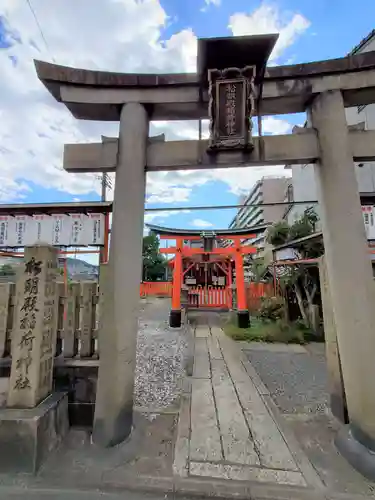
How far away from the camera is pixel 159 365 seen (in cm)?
582

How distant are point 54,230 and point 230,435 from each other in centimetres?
607

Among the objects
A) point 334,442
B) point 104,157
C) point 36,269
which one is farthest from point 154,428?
point 104,157

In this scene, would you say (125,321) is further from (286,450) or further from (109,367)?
(286,450)

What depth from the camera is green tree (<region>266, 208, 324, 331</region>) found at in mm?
8394

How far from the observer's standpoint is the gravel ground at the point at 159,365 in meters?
4.10

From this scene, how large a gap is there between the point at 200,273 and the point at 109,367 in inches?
624

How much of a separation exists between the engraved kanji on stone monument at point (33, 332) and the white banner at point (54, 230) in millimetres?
3714

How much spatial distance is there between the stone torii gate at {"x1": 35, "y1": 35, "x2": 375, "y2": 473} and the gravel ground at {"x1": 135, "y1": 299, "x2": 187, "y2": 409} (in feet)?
4.34

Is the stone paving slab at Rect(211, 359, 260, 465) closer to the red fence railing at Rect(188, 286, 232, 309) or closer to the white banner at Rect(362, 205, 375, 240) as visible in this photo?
the white banner at Rect(362, 205, 375, 240)

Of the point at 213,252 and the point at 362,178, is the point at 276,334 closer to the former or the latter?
the point at 213,252

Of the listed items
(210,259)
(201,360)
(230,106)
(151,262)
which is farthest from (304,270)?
(151,262)

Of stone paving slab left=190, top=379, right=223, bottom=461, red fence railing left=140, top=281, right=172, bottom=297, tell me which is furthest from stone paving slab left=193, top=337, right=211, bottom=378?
red fence railing left=140, top=281, right=172, bottom=297

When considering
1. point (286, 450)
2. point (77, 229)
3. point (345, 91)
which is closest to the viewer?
point (286, 450)

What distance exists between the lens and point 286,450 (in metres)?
2.68
